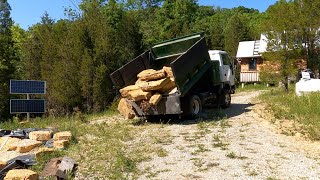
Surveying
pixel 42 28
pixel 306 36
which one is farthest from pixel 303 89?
pixel 42 28

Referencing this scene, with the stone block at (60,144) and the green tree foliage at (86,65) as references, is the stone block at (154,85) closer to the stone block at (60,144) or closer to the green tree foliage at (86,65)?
the stone block at (60,144)

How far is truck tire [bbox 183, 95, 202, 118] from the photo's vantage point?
1319 cm

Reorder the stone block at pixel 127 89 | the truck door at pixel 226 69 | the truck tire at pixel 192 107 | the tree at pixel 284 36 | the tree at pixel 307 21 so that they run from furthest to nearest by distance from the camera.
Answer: the tree at pixel 307 21
the tree at pixel 284 36
the truck door at pixel 226 69
the truck tire at pixel 192 107
the stone block at pixel 127 89

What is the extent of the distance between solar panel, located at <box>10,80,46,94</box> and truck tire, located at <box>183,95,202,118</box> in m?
6.71

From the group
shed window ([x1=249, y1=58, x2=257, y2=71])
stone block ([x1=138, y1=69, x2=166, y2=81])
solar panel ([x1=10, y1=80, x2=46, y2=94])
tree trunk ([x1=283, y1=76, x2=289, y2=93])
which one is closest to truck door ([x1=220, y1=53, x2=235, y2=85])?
stone block ([x1=138, y1=69, x2=166, y2=81])

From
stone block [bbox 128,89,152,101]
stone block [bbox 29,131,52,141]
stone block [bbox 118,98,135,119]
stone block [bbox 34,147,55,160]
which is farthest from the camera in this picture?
stone block [bbox 118,98,135,119]

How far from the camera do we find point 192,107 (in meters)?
13.4

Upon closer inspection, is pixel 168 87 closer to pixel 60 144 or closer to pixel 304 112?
pixel 60 144

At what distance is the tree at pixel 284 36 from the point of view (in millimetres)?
22812

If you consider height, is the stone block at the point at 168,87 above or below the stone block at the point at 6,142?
above

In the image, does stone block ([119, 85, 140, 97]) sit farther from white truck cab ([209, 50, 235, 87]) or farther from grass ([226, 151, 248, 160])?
grass ([226, 151, 248, 160])

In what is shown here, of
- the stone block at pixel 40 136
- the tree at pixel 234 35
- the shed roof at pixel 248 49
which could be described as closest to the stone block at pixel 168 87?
the stone block at pixel 40 136

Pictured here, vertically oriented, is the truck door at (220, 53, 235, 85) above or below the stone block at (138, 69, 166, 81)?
above

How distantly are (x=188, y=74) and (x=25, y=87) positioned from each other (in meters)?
7.25
